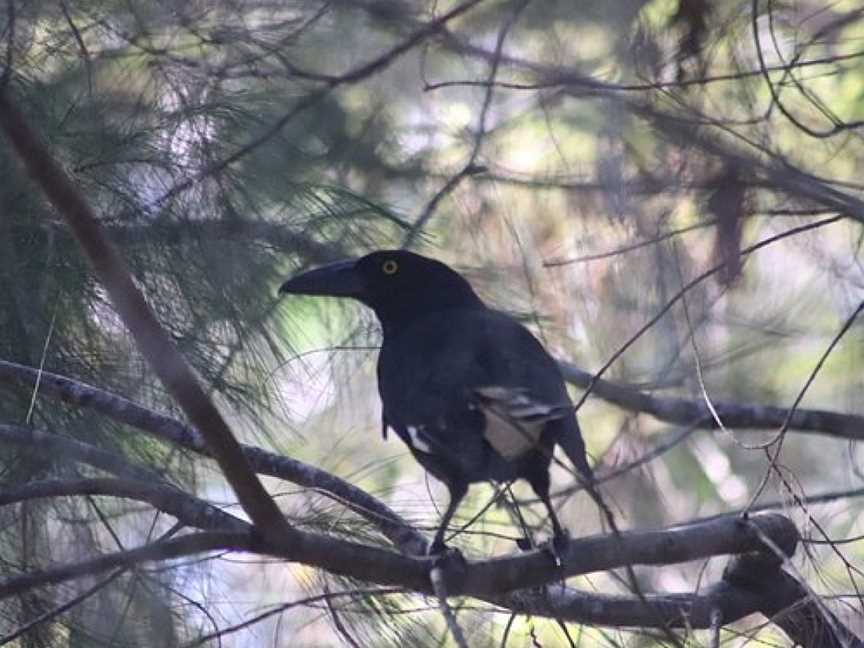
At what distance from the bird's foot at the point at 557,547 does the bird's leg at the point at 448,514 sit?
13 cm

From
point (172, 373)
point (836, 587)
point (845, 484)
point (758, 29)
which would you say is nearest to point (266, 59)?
point (758, 29)

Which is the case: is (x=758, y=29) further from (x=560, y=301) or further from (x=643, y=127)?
(x=560, y=301)

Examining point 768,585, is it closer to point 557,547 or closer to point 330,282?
point 557,547

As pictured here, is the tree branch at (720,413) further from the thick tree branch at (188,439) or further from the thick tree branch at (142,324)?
the thick tree branch at (142,324)

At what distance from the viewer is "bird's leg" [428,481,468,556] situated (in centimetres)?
191

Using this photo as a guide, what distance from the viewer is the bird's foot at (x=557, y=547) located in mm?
1832

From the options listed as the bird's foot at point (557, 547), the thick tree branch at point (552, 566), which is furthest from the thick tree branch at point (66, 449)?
the bird's foot at point (557, 547)

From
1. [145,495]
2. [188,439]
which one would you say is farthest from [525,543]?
[145,495]

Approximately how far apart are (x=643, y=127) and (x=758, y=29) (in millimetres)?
251

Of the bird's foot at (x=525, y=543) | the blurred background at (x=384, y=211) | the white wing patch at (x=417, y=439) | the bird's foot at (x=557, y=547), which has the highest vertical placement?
the blurred background at (x=384, y=211)

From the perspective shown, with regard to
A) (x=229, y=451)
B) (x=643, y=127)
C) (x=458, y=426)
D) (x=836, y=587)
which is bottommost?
(x=229, y=451)

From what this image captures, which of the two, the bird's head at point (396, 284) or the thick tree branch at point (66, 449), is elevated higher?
the bird's head at point (396, 284)

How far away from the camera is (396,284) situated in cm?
241

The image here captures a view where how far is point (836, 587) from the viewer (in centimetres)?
205
